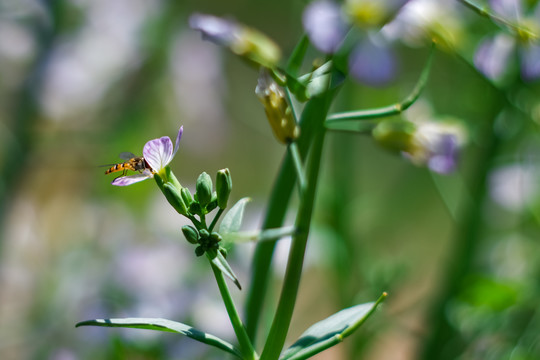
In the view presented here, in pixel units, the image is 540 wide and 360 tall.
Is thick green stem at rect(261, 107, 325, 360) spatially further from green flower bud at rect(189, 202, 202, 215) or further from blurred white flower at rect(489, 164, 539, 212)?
blurred white flower at rect(489, 164, 539, 212)

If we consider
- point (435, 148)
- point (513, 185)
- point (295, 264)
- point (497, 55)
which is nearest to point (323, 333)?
point (295, 264)

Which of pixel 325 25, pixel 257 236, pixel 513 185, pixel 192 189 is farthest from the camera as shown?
pixel 192 189

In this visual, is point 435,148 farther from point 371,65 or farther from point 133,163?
point 133,163

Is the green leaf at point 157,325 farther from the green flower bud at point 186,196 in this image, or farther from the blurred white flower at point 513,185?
the blurred white flower at point 513,185

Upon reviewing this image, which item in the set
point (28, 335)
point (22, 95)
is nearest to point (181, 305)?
point (28, 335)

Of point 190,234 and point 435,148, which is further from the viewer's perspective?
point 435,148

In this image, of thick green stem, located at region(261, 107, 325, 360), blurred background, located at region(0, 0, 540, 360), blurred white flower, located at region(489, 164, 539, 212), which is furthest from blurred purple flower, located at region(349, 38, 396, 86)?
blurred white flower, located at region(489, 164, 539, 212)

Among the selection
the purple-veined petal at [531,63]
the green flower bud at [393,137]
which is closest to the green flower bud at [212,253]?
the green flower bud at [393,137]
